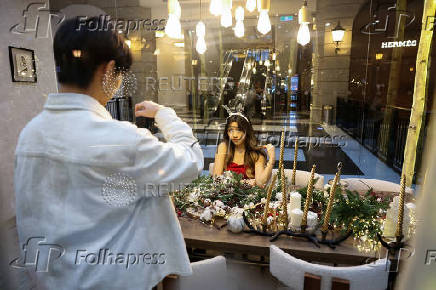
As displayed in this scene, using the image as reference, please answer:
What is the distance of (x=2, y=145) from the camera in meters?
0.57

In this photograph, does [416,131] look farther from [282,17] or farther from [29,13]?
[282,17]

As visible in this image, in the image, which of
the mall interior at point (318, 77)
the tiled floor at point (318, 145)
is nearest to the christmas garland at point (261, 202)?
the mall interior at point (318, 77)

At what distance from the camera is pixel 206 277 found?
1.07m

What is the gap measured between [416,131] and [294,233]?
1739 mm

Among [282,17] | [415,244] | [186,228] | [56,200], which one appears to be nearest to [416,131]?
[186,228]

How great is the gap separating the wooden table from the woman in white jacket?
→ 1.73 feet

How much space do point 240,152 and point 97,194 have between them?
1.85m

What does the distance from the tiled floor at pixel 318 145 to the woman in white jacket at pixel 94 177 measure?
11.5ft

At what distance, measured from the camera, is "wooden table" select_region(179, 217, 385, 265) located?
1087 mm
